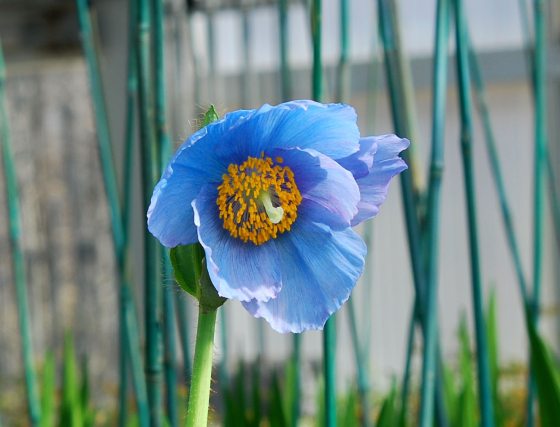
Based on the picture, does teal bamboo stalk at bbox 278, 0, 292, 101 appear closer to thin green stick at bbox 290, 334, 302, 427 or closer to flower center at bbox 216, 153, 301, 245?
thin green stick at bbox 290, 334, 302, 427

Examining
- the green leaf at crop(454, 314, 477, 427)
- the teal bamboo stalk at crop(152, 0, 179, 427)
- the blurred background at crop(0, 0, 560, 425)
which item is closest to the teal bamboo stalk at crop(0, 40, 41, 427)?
the teal bamboo stalk at crop(152, 0, 179, 427)

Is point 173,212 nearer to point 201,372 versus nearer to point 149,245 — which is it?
point 201,372

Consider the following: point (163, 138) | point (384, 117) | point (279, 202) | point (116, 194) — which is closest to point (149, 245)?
point (163, 138)

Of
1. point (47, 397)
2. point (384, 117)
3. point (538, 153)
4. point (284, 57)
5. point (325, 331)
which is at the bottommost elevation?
point (47, 397)

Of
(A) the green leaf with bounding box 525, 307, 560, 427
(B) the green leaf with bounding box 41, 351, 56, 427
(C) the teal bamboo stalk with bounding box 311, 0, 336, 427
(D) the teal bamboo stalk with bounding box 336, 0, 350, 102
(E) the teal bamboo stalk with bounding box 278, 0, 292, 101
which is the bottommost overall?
(B) the green leaf with bounding box 41, 351, 56, 427

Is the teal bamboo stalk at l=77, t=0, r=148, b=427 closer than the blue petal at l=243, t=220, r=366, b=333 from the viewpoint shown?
No

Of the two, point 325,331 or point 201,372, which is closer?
point 201,372
